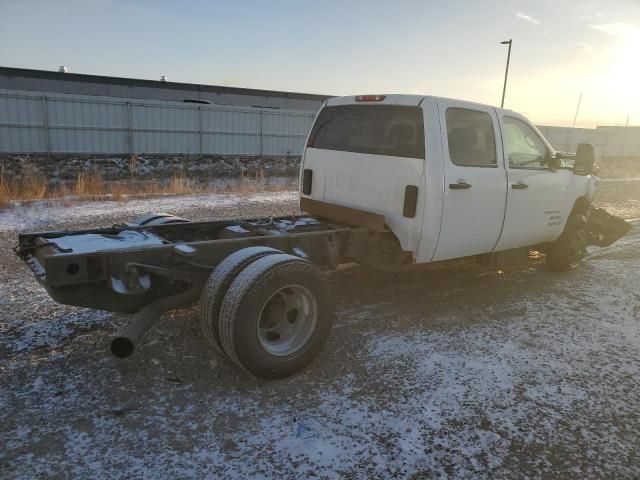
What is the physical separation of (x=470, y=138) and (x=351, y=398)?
3.05m

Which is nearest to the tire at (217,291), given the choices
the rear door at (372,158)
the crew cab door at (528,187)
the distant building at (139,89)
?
the rear door at (372,158)

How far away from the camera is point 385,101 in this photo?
509 cm

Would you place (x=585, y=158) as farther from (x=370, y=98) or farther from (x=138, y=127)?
(x=138, y=127)

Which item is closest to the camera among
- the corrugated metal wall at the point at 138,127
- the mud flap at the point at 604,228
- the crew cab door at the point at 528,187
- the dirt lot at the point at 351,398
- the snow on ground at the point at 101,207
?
the dirt lot at the point at 351,398

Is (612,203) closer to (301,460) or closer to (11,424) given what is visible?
(301,460)

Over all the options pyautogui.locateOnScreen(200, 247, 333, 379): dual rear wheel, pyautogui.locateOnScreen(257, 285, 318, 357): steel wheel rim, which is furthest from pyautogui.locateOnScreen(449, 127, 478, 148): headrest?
pyautogui.locateOnScreen(257, 285, 318, 357): steel wheel rim

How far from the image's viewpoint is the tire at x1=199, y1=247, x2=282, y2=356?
138 inches

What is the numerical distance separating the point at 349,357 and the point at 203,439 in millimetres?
1495

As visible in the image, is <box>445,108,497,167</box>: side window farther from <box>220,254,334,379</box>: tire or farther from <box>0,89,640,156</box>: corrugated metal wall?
<box>0,89,640,156</box>: corrugated metal wall

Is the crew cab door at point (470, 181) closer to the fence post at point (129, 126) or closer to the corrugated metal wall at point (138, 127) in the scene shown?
the corrugated metal wall at point (138, 127)

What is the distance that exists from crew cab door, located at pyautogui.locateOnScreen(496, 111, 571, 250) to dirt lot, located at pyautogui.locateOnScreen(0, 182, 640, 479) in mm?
971

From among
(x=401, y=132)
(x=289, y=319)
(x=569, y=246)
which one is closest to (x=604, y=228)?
(x=569, y=246)

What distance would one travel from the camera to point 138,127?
2284 cm

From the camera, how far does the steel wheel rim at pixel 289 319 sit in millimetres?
3818
